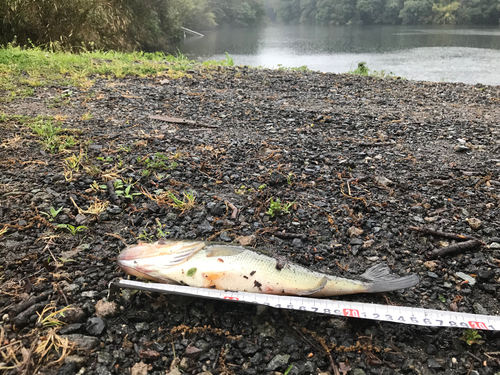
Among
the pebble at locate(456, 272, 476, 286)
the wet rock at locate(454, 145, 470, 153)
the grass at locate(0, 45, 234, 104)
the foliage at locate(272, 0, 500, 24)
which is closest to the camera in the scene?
the pebble at locate(456, 272, 476, 286)

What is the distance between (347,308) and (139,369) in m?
1.33

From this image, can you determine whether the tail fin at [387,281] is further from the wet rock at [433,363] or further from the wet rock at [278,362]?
the wet rock at [278,362]

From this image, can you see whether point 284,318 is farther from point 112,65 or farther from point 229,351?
point 112,65

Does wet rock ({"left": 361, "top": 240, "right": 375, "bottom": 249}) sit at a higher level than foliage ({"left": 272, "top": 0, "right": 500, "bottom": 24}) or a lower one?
lower

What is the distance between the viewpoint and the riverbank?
5.89ft

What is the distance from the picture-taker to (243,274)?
2.17 metres

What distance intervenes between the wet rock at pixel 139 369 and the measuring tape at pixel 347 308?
16.9 inches

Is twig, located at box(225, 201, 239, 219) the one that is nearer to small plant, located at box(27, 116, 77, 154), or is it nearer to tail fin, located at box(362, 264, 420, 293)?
tail fin, located at box(362, 264, 420, 293)

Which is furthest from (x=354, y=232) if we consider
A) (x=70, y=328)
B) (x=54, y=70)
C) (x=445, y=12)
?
(x=445, y=12)

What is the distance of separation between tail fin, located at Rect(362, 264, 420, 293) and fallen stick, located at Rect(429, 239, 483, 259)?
0.49 meters

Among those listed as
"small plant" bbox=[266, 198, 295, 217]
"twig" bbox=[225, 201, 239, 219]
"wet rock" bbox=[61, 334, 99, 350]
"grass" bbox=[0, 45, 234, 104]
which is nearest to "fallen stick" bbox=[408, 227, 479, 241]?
"small plant" bbox=[266, 198, 295, 217]

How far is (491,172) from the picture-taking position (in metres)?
3.68

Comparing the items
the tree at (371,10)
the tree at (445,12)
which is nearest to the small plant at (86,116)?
the tree at (445,12)

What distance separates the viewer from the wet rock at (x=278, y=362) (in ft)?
5.69
